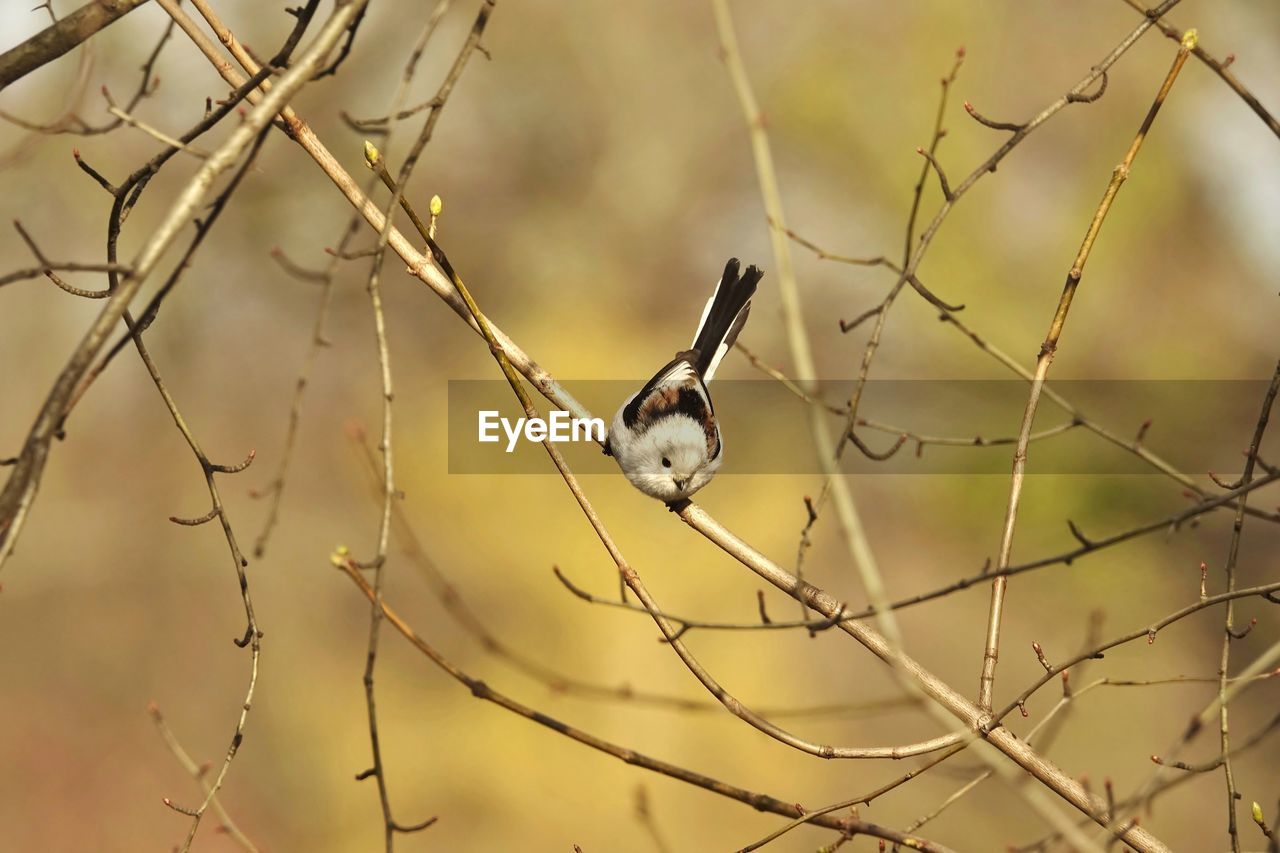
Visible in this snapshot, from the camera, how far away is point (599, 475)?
9430 mm

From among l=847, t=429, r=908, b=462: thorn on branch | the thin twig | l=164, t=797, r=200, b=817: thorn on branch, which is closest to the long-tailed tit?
l=847, t=429, r=908, b=462: thorn on branch

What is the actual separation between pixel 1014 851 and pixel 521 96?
10471mm

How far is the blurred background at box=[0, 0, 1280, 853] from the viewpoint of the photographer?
7.98 m

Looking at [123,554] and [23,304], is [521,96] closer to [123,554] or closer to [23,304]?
[23,304]

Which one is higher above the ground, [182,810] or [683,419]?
[683,419]

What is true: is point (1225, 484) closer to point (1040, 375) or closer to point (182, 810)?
point (1040, 375)

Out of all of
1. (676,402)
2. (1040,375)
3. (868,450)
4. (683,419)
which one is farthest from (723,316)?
(1040,375)

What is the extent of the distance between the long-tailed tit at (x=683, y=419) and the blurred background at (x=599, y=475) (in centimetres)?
406

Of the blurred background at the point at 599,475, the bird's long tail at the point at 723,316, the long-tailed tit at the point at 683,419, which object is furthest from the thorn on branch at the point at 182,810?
the blurred background at the point at 599,475

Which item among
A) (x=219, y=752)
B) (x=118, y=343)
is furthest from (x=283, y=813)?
(x=118, y=343)

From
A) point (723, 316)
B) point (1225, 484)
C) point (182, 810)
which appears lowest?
Result: point (182, 810)

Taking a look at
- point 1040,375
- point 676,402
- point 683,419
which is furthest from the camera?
point 676,402

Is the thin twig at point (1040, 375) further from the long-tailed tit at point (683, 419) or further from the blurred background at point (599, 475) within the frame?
the blurred background at point (599, 475)

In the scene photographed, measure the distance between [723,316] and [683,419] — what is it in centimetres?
56
